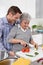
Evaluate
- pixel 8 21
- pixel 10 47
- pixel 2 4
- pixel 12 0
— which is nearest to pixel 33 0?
pixel 12 0

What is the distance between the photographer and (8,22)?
1990mm

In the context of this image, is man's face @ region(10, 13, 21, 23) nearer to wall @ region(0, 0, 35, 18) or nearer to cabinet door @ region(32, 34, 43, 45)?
wall @ region(0, 0, 35, 18)

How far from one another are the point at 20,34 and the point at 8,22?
0.68 ft

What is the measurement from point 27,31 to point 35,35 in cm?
117

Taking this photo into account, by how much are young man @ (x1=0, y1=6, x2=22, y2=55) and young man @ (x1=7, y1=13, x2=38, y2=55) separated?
0.22 feet

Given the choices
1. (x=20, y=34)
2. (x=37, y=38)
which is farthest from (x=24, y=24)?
(x=37, y=38)

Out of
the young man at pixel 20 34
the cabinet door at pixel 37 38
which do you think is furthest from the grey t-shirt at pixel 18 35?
the cabinet door at pixel 37 38

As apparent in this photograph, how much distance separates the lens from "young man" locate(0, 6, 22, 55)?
188 centimetres

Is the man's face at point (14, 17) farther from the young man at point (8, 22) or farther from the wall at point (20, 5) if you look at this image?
the wall at point (20, 5)

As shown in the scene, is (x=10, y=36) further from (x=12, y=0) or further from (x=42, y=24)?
(x=42, y=24)

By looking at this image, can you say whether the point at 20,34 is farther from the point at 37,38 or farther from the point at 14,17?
the point at 37,38

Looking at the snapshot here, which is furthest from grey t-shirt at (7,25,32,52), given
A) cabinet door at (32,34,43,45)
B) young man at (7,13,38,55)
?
cabinet door at (32,34,43,45)

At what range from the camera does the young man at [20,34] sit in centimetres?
183

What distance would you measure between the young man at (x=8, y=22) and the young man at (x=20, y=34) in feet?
0.22
